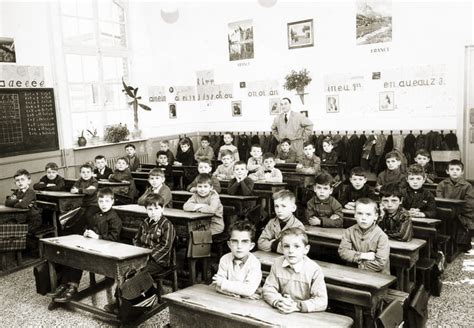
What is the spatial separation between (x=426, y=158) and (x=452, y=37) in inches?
107

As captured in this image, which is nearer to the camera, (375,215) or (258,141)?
(375,215)

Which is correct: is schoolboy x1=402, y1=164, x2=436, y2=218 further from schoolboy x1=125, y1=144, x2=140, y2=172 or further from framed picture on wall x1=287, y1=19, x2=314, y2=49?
framed picture on wall x1=287, y1=19, x2=314, y2=49

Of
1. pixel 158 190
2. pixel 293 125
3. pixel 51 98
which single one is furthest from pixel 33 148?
pixel 293 125

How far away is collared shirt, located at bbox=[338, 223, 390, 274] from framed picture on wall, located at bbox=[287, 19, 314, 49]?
20.9ft

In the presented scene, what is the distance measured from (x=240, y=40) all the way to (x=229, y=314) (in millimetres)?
8341

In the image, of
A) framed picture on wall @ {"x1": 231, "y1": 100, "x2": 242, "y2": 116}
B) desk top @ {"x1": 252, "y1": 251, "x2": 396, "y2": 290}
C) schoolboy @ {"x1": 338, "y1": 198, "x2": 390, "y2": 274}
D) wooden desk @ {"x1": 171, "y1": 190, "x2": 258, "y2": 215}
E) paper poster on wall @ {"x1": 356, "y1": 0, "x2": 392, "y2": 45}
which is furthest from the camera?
framed picture on wall @ {"x1": 231, "y1": 100, "x2": 242, "y2": 116}

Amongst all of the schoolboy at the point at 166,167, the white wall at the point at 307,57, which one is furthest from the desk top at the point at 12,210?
the white wall at the point at 307,57

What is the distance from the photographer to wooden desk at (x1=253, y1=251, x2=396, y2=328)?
2.64 m

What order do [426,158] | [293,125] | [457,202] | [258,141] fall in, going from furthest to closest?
[258,141]
[293,125]
[426,158]
[457,202]

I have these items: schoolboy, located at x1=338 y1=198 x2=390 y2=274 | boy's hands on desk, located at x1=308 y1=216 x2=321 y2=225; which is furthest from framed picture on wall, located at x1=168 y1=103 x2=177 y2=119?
schoolboy, located at x1=338 y1=198 x2=390 y2=274

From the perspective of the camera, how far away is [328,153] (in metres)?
8.17

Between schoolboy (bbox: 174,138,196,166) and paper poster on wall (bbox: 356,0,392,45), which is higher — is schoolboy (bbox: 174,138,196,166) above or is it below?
below

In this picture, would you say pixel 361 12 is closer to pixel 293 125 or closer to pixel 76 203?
pixel 293 125

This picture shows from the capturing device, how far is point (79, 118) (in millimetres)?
8516
